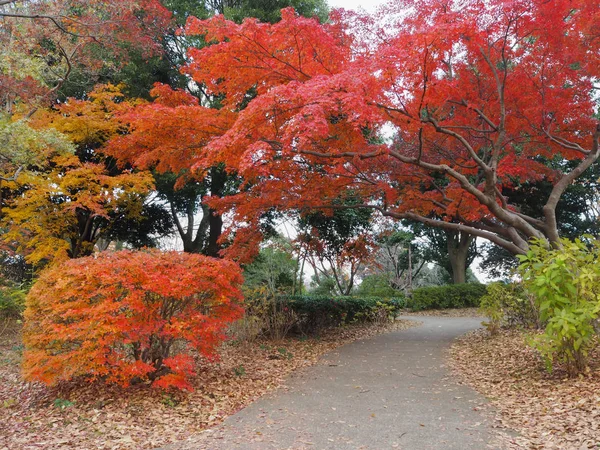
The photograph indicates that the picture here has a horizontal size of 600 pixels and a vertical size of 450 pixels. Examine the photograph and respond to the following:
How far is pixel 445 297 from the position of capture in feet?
58.1

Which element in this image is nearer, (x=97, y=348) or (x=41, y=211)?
(x=97, y=348)

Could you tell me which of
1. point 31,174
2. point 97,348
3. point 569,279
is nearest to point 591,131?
point 569,279

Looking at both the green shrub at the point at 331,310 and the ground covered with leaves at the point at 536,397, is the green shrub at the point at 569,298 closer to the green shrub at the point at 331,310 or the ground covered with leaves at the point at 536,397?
the ground covered with leaves at the point at 536,397

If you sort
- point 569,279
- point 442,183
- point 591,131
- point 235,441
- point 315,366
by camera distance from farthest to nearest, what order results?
point 442,183 → point 591,131 → point 315,366 → point 569,279 → point 235,441

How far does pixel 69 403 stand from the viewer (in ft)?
14.4

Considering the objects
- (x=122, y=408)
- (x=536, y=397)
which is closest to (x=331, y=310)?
(x=536, y=397)

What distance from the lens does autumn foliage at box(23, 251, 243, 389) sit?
4223mm

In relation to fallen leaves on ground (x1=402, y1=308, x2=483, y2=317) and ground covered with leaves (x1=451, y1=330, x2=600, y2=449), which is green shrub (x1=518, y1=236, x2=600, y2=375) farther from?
fallen leaves on ground (x1=402, y1=308, x2=483, y2=317)

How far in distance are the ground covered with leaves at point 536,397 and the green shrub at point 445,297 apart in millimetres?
11269

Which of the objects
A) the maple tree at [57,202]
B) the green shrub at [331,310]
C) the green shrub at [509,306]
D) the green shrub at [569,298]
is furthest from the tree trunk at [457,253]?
the green shrub at [569,298]

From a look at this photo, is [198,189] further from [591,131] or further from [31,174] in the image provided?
[591,131]

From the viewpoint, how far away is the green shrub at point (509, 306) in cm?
781

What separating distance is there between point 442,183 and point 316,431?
448 inches

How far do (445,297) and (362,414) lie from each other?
48.1 ft
